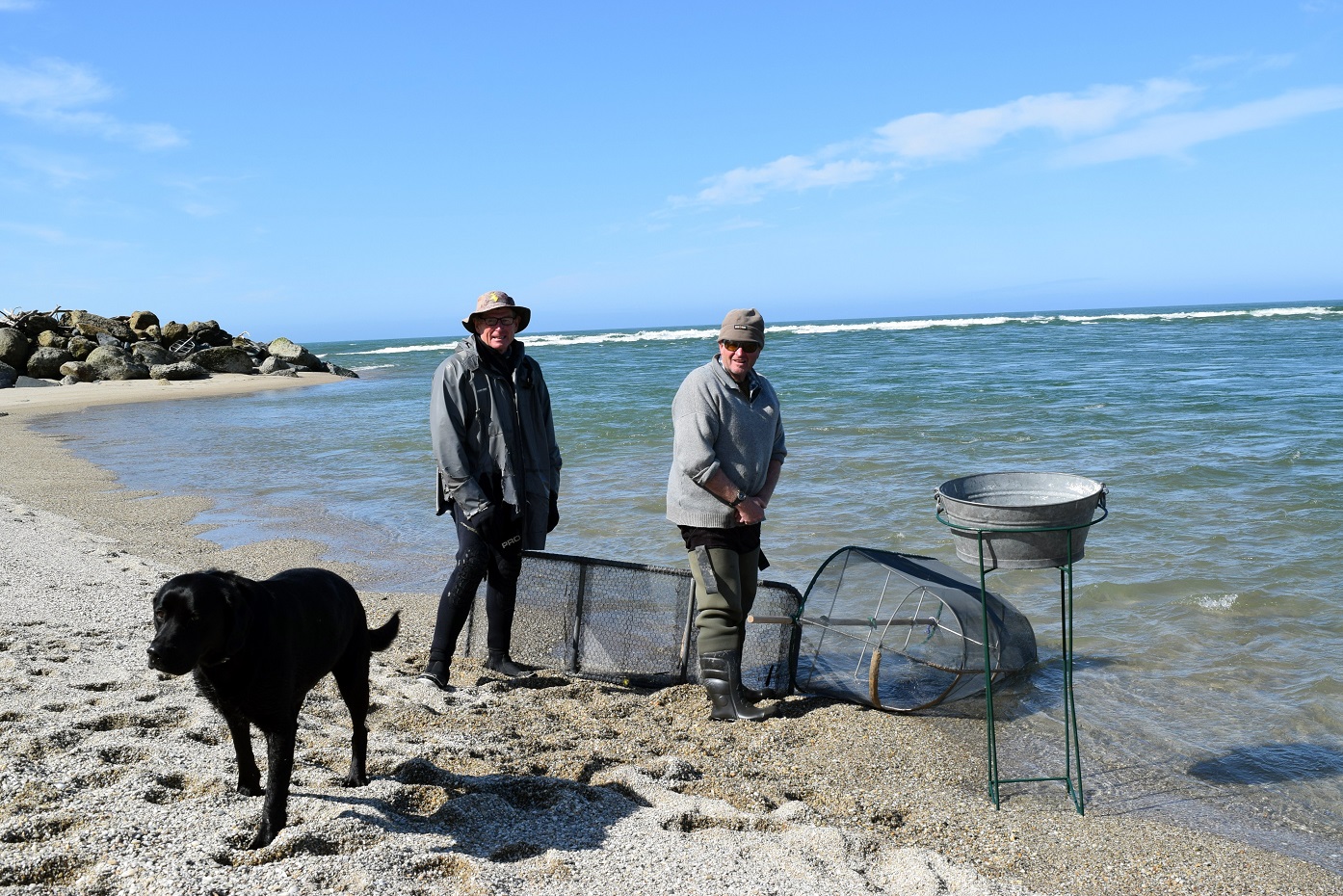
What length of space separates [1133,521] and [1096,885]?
5991 millimetres

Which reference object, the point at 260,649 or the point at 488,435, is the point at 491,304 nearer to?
the point at 488,435

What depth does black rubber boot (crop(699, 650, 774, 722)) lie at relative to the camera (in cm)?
452

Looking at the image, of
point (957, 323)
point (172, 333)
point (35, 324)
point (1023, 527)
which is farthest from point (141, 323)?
point (957, 323)

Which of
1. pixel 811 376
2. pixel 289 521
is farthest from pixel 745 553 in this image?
pixel 811 376

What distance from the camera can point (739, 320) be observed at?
167 inches

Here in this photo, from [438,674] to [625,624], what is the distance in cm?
95

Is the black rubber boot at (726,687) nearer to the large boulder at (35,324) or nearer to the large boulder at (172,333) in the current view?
the large boulder at (35,324)

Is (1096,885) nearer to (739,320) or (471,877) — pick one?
(471,877)

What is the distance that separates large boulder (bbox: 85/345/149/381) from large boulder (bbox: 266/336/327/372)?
308 inches

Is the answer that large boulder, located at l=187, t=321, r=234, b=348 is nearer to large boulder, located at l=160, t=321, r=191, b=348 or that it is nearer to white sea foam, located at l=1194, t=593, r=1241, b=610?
large boulder, located at l=160, t=321, r=191, b=348

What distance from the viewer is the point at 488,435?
4.58 metres

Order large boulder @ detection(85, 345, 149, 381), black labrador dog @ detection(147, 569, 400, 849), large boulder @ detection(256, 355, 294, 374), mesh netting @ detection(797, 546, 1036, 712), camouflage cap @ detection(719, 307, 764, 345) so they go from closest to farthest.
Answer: black labrador dog @ detection(147, 569, 400, 849) < camouflage cap @ detection(719, 307, 764, 345) < mesh netting @ detection(797, 546, 1036, 712) < large boulder @ detection(85, 345, 149, 381) < large boulder @ detection(256, 355, 294, 374)

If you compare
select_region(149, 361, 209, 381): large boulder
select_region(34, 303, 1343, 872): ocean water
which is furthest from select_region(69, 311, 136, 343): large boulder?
select_region(34, 303, 1343, 872): ocean water

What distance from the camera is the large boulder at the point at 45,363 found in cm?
3072
